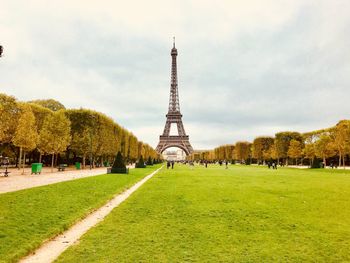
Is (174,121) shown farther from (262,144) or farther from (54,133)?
(54,133)

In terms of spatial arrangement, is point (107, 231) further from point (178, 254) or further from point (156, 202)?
point (156, 202)

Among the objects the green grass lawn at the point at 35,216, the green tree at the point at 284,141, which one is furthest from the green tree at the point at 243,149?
the green grass lawn at the point at 35,216

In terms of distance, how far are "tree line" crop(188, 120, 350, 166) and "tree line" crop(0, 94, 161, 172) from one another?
35.8m

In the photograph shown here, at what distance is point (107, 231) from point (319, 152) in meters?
61.6

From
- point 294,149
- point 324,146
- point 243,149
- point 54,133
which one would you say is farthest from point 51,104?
point 324,146

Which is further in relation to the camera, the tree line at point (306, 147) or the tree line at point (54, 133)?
the tree line at point (306, 147)

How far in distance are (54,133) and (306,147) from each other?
51.0 m

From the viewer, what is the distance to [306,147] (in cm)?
6794

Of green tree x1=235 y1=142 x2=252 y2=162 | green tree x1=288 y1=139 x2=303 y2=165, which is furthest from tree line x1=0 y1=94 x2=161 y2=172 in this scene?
green tree x1=235 y1=142 x2=252 y2=162

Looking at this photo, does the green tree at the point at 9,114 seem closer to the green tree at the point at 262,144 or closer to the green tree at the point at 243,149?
the green tree at the point at 262,144

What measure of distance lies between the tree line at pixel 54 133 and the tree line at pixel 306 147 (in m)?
Answer: 35.8

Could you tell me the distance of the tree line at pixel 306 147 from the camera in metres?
56.7

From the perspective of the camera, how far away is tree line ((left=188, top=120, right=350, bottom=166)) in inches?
2233

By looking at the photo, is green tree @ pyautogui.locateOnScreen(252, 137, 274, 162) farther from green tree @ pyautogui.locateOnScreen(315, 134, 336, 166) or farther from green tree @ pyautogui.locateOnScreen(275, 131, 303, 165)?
green tree @ pyautogui.locateOnScreen(315, 134, 336, 166)
